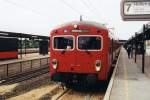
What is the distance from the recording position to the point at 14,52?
34.4 m

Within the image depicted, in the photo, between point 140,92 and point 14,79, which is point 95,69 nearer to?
point 140,92

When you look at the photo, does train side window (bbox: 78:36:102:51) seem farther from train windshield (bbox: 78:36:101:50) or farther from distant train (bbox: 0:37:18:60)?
distant train (bbox: 0:37:18:60)

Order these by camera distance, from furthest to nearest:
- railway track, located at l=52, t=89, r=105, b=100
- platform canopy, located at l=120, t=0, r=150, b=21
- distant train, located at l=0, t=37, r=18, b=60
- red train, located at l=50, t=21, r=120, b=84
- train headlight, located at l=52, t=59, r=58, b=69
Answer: platform canopy, located at l=120, t=0, r=150, b=21 < distant train, located at l=0, t=37, r=18, b=60 < train headlight, located at l=52, t=59, r=58, b=69 < red train, located at l=50, t=21, r=120, b=84 < railway track, located at l=52, t=89, r=105, b=100

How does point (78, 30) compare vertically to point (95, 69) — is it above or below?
above

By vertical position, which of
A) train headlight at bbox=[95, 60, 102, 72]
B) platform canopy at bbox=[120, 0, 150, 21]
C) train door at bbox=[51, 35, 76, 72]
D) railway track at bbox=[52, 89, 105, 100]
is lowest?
railway track at bbox=[52, 89, 105, 100]

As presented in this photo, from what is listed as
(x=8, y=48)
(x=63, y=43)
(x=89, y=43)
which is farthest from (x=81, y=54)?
(x=8, y=48)

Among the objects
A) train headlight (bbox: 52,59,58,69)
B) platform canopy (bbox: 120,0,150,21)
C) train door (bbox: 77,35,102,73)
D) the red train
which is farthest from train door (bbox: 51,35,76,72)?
platform canopy (bbox: 120,0,150,21)

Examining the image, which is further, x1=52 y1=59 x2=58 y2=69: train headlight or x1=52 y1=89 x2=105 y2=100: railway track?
x1=52 y1=59 x2=58 y2=69: train headlight

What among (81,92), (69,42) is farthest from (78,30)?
(81,92)

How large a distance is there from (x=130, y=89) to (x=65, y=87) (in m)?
4.02

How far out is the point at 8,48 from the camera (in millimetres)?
32531

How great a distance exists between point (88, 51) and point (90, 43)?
0.34 metres

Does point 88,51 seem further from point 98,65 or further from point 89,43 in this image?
point 98,65

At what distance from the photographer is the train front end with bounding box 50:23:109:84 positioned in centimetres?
1278
